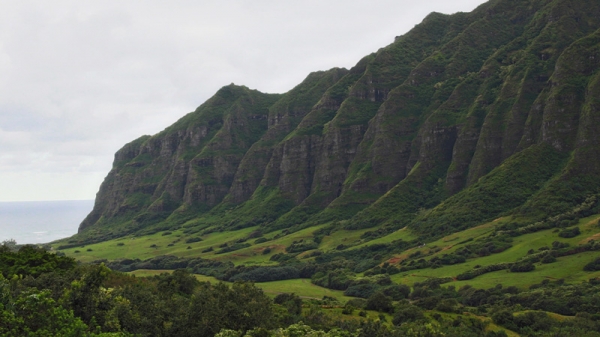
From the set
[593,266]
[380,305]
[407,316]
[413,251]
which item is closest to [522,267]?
[593,266]

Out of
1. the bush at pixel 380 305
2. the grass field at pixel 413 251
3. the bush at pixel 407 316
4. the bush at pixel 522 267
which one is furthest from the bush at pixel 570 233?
the bush at pixel 407 316

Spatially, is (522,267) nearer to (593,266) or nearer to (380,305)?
(593,266)

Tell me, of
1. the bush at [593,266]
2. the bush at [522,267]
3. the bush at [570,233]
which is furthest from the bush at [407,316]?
the bush at [570,233]

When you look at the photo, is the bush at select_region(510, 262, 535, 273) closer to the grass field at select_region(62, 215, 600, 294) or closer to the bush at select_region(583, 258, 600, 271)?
the grass field at select_region(62, 215, 600, 294)

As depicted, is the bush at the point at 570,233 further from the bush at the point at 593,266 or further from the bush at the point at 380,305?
the bush at the point at 380,305

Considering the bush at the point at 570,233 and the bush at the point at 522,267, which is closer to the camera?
the bush at the point at 522,267

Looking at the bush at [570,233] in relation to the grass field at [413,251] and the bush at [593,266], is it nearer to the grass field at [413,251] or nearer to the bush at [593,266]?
the grass field at [413,251]

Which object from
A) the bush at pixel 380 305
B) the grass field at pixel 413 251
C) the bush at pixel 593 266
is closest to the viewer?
the bush at pixel 380 305

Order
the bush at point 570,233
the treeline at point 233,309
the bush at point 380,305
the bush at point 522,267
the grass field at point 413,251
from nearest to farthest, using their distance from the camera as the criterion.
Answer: the treeline at point 233,309, the bush at point 380,305, the grass field at point 413,251, the bush at point 522,267, the bush at point 570,233

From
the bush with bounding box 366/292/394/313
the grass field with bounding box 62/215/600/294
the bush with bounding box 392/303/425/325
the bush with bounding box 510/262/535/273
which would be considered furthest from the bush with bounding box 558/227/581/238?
the bush with bounding box 392/303/425/325

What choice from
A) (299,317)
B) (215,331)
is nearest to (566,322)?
(299,317)

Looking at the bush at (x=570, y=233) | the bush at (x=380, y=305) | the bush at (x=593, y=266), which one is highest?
the bush at (x=380, y=305)

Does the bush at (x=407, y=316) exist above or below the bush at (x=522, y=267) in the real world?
above

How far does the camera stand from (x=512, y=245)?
118m
